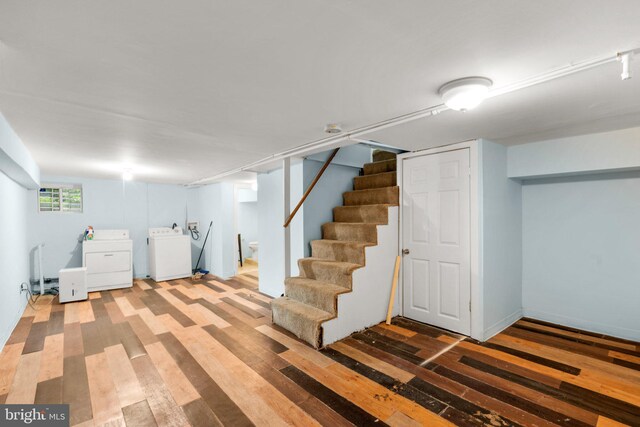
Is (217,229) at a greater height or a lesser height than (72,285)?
greater

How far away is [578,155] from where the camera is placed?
9.75 feet

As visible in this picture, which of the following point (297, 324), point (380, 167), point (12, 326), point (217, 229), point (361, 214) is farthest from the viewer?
point (217, 229)

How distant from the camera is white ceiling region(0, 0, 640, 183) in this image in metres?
1.16

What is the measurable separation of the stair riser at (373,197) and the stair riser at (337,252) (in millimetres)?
839

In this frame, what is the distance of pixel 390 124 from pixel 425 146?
105cm

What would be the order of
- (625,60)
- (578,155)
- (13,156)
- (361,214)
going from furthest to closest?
1. (361,214)
2. (578,155)
3. (13,156)
4. (625,60)

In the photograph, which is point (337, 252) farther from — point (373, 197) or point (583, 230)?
point (583, 230)

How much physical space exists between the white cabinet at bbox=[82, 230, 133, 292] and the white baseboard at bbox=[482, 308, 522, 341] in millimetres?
5915

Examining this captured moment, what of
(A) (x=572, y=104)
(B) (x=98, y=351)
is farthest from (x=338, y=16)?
(B) (x=98, y=351)

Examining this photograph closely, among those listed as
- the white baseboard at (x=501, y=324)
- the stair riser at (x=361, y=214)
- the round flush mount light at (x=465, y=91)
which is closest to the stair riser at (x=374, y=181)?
the stair riser at (x=361, y=214)

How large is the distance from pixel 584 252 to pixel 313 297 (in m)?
3.12

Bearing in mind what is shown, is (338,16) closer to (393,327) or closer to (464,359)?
(464,359)

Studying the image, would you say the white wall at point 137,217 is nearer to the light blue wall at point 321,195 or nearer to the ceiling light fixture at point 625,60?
the light blue wall at point 321,195

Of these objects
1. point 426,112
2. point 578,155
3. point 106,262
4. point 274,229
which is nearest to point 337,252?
point 274,229
